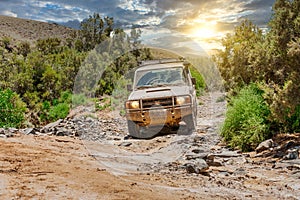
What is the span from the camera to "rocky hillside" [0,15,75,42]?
215 feet

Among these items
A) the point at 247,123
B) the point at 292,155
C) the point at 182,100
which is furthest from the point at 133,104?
the point at 292,155

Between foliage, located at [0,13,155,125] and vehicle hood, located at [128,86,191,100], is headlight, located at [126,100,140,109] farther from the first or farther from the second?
foliage, located at [0,13,155,125]

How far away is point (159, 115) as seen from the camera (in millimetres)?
10383

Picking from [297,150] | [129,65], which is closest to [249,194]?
[297,150]

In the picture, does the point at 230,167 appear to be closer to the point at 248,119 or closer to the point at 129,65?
the point at 248,119

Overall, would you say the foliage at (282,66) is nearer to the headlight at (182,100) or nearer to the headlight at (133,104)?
the headlight at (182,100)

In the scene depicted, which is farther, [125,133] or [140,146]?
[125,133]

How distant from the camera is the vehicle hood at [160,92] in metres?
10.4

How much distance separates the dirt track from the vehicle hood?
145 centimetres

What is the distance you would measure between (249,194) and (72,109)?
55.3 feet

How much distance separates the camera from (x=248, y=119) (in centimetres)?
976

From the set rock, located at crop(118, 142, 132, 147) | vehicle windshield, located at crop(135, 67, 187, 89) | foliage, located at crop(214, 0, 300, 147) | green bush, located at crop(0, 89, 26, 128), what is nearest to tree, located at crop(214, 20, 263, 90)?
foliage, located at crop(214, 0, 300, 147)

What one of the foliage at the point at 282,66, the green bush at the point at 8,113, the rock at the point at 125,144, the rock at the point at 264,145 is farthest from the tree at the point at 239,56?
the green bush at the point at 8,113

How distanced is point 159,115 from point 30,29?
215ft
